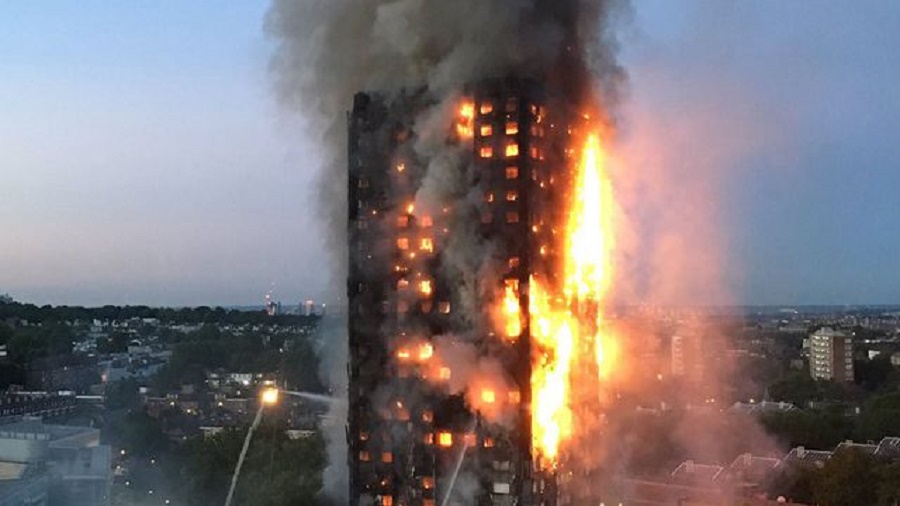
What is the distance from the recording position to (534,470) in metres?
26.4

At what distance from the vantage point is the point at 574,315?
93.5 ft

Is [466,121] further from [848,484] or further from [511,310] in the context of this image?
[848,484]

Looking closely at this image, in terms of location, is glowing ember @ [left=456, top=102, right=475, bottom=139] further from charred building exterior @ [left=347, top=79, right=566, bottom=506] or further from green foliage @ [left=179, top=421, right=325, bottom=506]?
green foliage @ [left=179, top=421, right=325, bottom=506]

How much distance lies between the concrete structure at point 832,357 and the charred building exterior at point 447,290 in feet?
246

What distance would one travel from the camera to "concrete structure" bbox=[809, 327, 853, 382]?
9469 cm

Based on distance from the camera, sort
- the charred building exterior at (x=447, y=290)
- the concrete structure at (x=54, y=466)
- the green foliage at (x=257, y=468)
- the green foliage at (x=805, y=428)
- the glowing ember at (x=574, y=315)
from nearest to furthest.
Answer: the charred building exterior at (x=447, y=290) < the glowing ember at (x=574, y=315) < the green foliage at (x=257, y=468) < the concrete structure at (x=54, y=466) < the green foliage at (x=805, y=428)

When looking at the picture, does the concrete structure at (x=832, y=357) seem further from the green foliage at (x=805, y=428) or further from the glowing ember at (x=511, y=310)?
the glowing ember at (x=511, y=310)

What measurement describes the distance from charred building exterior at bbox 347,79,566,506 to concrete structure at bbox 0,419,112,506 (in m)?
16.9

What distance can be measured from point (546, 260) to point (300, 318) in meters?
121

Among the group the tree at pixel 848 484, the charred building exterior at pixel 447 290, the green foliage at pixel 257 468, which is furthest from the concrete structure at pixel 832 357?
the charred building exterior at pixel 447 290

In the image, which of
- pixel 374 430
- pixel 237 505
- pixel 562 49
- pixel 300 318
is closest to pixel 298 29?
pixel 562 49

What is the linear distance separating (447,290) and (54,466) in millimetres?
22637

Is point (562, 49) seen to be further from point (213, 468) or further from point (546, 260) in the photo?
point (213, 468)

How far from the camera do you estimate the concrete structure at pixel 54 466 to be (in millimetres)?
37969
